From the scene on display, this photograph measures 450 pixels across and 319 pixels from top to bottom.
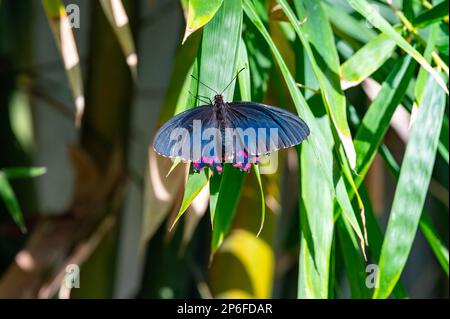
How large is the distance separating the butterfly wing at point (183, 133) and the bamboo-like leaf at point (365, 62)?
15 centimetres

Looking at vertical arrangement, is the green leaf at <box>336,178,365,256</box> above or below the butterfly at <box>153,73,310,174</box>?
below

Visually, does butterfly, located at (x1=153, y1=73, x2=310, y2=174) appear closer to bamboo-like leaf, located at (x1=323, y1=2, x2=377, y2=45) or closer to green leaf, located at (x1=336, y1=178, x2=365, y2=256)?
green leaf, located at (x1=336, y1=178, x2=365, y2=256)

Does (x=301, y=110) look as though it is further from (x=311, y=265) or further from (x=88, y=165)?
(x=88, y=165)

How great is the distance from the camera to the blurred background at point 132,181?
30.5 inches

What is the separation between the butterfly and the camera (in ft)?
1.70

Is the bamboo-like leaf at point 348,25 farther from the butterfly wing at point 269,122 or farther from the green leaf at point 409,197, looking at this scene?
the butterfly wing at point 269,122

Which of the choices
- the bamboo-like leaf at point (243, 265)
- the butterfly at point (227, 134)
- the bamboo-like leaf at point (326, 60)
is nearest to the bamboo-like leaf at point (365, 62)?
the bamboo-like leaf at point (326, 60)

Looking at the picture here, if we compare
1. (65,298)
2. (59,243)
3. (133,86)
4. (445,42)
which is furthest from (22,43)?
(445,42)

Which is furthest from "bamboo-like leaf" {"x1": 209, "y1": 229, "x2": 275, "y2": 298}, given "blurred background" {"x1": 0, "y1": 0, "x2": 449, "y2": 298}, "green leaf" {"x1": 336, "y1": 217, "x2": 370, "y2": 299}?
"green leaf" {"x1": 336, "y1": 217, "x2": 370, "y2": 299}

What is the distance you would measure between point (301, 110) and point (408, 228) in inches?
7.0

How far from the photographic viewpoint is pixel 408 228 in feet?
2.18

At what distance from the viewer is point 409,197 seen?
0.66 meters

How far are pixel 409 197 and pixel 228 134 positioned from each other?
0.22 meters

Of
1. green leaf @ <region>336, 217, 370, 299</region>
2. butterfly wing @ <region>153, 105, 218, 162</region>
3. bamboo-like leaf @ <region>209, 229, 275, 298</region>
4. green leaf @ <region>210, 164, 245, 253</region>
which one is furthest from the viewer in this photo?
bamboo-like leaf @ <region>209, 229, 275, 298</region>
